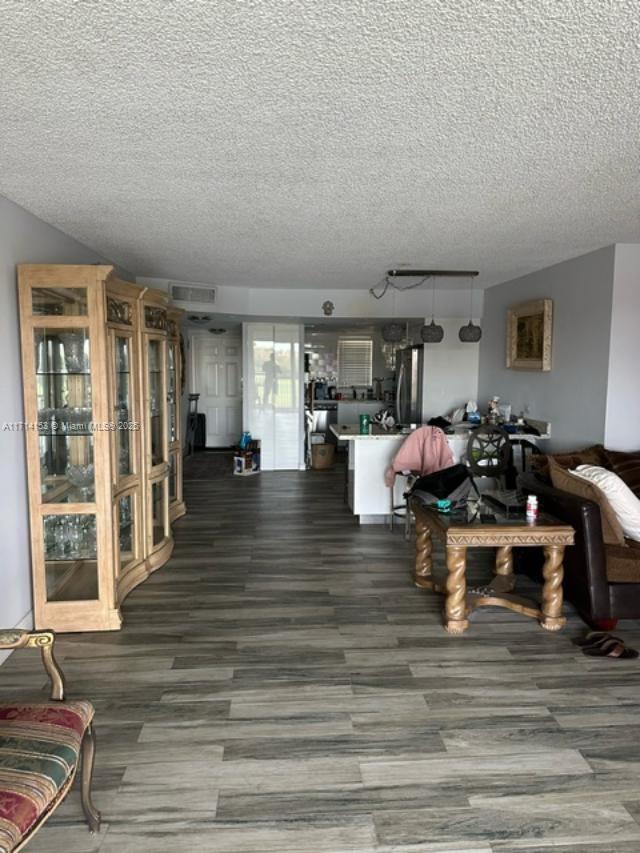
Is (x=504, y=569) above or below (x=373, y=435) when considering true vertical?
below

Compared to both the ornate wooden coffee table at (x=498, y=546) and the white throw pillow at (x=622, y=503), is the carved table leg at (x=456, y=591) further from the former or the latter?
the white throw pillow at (x=622, y=503)

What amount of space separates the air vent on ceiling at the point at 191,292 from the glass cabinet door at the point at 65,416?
9.91 feet

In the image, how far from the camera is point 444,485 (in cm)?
381

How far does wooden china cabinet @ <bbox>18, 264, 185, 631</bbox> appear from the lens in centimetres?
311

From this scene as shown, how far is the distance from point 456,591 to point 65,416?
253cm

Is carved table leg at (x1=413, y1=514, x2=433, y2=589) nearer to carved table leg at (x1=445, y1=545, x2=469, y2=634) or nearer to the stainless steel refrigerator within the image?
carved table leg at (x1=445, y1=545, x2=469, y2=634)

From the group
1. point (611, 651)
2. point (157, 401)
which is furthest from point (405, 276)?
point (611, 651)

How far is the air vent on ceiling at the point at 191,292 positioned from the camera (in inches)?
242

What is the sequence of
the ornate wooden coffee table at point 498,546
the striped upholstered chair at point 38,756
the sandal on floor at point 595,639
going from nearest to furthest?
the striped upholstered chair at point 38,756
the sandal on floor at point 595,639
the ornate wooden coffee table at point 498,546

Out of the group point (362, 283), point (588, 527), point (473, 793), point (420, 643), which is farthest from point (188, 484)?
point (473, 793)

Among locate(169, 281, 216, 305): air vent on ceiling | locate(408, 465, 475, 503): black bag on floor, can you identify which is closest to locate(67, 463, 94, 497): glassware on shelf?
locate(408, 465, 475, 503): black bag on floor

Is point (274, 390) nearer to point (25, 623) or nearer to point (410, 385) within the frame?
point (410, 385)

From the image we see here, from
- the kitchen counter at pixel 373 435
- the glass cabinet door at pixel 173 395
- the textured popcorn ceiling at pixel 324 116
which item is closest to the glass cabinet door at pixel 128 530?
the glass cabinet door at pixel 173 395

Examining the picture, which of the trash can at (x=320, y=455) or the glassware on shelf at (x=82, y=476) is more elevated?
the glassware on shelf at (x=82, y=476)
